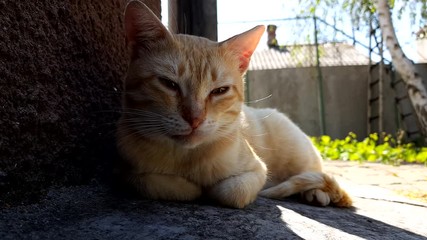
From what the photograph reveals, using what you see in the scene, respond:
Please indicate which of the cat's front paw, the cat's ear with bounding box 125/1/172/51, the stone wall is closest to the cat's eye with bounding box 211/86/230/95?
the cat's ear with bounding box 125/1/172/51

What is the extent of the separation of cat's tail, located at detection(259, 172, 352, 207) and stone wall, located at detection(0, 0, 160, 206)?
2.96 ft

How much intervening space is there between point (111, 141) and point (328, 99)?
7.72 metres

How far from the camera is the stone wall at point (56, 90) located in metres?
1.45

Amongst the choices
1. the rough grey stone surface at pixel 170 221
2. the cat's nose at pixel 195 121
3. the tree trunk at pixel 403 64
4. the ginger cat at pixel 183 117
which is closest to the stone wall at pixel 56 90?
the rough grey stone surface at pixel 170 221

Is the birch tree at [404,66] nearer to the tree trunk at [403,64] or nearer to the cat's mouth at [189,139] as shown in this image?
the tree trunk at [403,64]

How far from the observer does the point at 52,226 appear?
4.40ft

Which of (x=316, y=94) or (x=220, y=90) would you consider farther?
(x=316, y=94)

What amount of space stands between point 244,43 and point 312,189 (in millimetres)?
865

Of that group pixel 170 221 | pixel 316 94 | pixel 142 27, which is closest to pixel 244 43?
pixel 142 27

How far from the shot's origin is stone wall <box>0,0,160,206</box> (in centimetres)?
145

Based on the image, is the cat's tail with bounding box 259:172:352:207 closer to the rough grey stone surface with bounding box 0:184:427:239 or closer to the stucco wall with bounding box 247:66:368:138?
the rough grey stone surface with bounding box 0:184:427:239

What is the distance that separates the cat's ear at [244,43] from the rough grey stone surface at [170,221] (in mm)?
696

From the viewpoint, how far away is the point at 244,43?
2.05 meters

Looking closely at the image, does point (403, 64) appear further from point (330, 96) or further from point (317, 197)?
point (317, 197)
